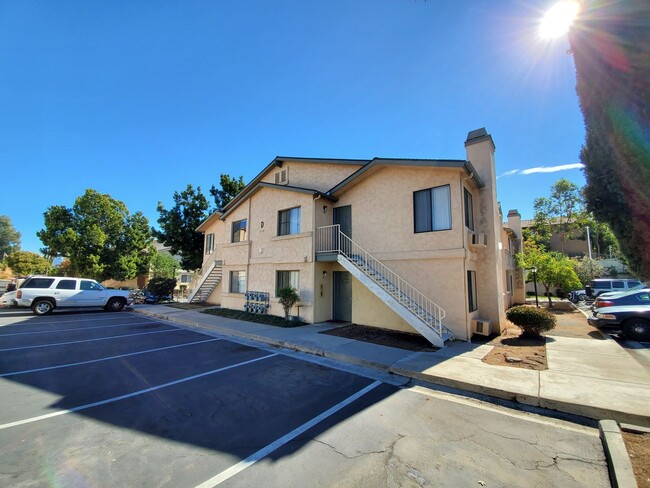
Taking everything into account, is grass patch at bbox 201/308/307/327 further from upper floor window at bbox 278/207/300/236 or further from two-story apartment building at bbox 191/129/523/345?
upper floor window at bbox 278/207/300/236

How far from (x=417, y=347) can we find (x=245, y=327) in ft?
22.5

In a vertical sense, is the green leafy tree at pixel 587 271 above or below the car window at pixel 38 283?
above

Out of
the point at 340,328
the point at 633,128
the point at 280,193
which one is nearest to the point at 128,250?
the point at 280,193

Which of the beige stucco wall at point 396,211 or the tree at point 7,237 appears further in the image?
the tree at point 7,237

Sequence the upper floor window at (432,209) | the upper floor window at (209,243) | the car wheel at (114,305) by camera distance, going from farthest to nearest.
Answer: the upper floor window at (209,243) < the car wheel at (114,305) < the upper floor window at (432,209)

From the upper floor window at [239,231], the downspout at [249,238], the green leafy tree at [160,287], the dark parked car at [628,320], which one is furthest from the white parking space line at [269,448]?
the green leafy tree at [160,287]

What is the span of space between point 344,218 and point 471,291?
6216mm

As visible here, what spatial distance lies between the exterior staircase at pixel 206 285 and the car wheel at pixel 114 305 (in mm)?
4315

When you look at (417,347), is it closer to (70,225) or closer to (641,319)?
(641,319)

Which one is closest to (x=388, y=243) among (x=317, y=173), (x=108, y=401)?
(x=317, y=173)

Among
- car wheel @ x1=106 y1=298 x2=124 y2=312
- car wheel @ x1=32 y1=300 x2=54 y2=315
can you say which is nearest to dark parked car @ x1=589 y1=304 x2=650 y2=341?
car wheel @ x1=106 y1=298 x2=124 y2=312

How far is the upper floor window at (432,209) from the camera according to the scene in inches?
409

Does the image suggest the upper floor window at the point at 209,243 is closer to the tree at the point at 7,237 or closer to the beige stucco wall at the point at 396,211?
the beige stucco wall at the point at 396,211

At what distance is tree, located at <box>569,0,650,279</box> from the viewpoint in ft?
11.7
